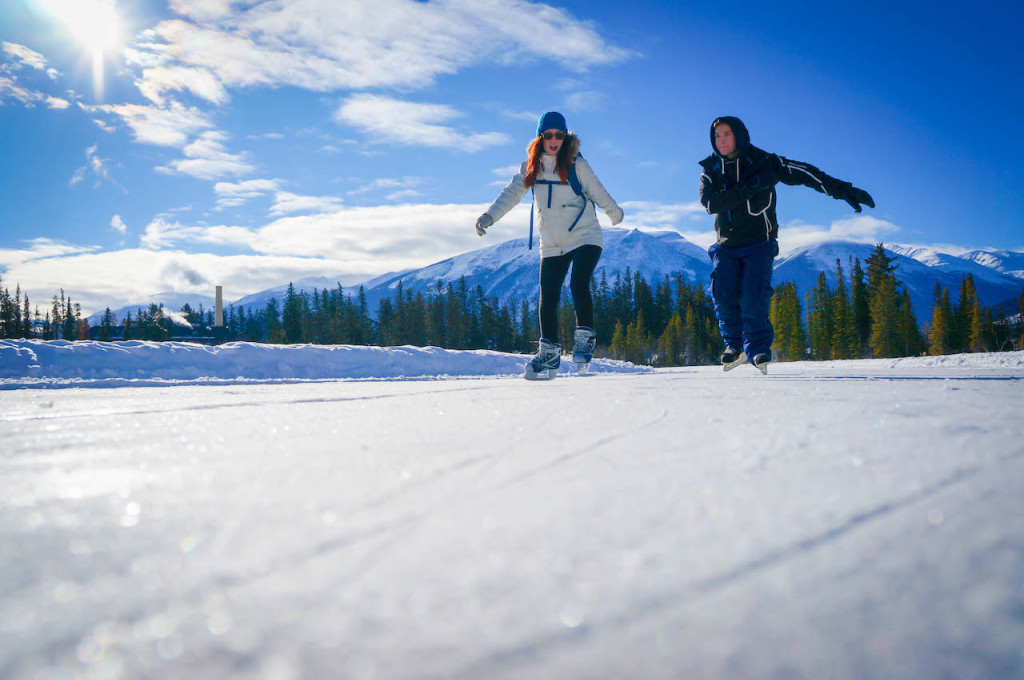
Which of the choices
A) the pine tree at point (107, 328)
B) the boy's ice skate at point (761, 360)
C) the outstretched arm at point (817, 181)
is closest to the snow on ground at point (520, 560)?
the boy's ice skate at point (761, 360)

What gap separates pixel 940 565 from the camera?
48 cm

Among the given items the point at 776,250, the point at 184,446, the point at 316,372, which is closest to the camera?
the point at 184,446

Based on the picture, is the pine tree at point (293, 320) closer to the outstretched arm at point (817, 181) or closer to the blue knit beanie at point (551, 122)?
the blue knit beanie at point (551, 122)

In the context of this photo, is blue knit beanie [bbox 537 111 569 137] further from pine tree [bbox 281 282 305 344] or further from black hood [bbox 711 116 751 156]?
pine tree [bbox 281 282 305 344]

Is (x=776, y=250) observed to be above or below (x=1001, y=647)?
above

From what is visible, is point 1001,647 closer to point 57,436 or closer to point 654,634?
point 654,634

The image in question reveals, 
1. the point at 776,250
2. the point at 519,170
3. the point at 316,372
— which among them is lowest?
the point at 316,372

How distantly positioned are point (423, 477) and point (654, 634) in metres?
0.46

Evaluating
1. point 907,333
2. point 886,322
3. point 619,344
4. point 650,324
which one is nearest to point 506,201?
Answer: point 886,322

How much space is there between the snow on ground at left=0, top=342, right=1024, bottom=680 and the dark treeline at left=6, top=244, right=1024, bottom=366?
212 feet

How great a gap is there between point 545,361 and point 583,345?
61 cm

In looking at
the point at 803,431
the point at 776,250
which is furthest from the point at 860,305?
the point at 803,431

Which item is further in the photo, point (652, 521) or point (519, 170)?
point (519, 170)

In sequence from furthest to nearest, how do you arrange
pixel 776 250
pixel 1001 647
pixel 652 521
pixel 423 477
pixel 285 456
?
pixel 776 250
pixel 285 456
pixel 423 477
pixel 652 521
pixel 1001 647
